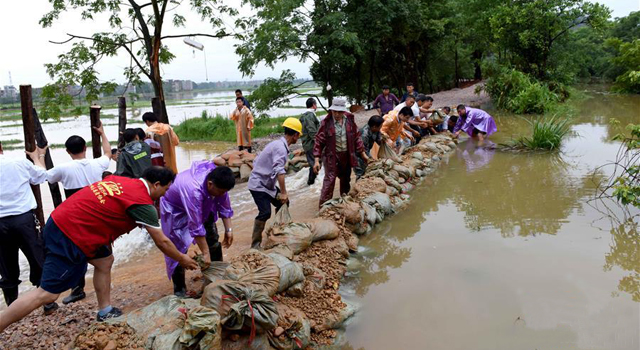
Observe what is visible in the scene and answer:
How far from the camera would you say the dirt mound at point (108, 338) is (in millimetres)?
2209

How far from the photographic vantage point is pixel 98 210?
93.7 inches

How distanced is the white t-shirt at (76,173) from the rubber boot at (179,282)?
125cm

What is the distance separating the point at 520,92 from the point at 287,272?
42.3ft

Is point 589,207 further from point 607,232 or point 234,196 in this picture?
point 234,196

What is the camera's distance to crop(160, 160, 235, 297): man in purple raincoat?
2.90 m

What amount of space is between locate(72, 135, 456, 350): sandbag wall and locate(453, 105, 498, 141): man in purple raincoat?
5.63 metres

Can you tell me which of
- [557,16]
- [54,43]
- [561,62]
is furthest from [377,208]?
[561,62]

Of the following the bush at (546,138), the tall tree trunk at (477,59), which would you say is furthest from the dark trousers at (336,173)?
the tall tree trunk at (477,59)

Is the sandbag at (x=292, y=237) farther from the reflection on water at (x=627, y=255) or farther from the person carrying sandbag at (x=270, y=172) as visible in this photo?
the reflection on water at (x=627, y=255)

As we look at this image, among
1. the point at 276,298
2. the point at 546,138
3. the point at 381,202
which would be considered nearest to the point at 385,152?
the point at 381,202

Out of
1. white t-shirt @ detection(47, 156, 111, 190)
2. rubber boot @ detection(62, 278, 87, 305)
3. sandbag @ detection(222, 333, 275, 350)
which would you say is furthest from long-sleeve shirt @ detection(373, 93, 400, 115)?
sandbag @ detection(222, 333, 275, 350)

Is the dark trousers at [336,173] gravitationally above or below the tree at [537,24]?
below

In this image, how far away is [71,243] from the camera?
2.42 m

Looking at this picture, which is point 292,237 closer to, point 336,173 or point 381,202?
point 336,173
